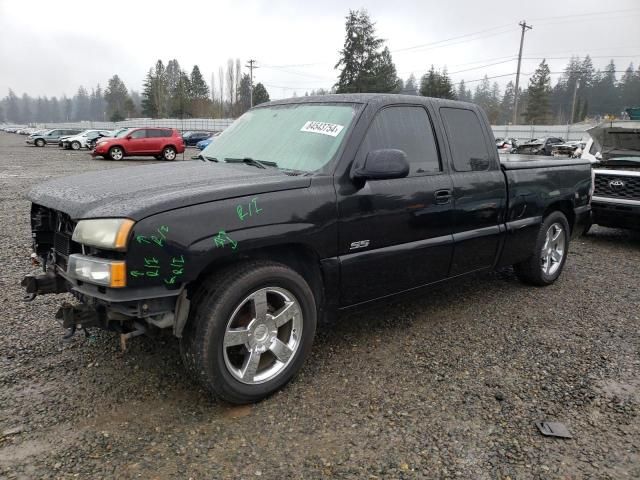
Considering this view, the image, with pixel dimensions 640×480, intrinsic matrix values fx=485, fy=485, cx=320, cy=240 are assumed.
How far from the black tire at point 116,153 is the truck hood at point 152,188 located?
20925 millimetres

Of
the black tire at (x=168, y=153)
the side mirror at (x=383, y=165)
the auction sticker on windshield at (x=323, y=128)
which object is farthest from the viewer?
the black tire at (x=168, y=153)

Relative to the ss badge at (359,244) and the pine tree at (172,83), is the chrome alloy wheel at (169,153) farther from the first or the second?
the pine tree at (172,83)

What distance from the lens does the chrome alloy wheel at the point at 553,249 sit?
202 inches

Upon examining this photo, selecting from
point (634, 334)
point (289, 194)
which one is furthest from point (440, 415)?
point (634, 334)

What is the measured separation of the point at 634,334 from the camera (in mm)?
4055

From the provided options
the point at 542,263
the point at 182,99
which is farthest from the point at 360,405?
the point at 182,99

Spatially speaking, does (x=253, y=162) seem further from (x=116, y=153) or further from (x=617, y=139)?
(x=116, y=153)

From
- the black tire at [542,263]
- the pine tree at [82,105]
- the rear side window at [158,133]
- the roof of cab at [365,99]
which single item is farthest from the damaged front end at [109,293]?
the pine tree at [82,105]

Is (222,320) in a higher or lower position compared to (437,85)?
lower

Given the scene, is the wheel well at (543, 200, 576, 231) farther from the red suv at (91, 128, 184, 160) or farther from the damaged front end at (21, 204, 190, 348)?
the red suv at (91, 128, 184, 160)

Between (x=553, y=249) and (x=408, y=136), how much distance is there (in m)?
2.66

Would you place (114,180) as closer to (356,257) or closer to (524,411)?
(356,257)

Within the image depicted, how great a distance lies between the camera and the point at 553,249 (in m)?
5.29

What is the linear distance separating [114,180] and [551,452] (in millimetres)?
2983
